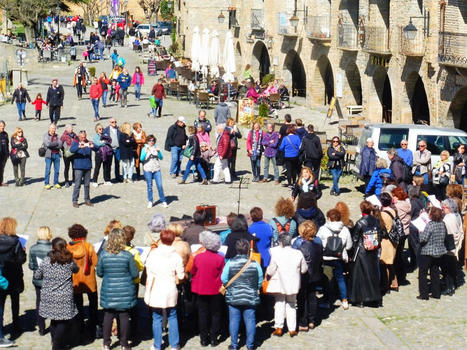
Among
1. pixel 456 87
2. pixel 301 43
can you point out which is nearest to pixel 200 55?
pixel 301 43

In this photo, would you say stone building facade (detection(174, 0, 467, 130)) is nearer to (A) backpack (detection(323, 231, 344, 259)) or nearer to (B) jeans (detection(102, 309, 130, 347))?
(A) backpack (detection(323, 231, 344, 259))

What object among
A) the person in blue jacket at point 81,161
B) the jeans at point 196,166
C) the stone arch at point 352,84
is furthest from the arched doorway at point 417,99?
the person in blue jacket at point 81,161

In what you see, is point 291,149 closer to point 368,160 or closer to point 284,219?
point 368,160

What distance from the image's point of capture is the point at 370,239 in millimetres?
13977

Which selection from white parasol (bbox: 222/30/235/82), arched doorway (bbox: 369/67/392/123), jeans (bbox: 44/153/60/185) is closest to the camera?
jeans (bbox: 44/153/60/185)

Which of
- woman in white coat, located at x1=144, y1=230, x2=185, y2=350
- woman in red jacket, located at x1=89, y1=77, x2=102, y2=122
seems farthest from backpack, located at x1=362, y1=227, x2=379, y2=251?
woman in red jacket, located at x1=89, y1=77, x2=102, y2=122

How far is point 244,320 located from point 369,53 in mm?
23040

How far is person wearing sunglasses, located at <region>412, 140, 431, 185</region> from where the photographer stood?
69.8ft

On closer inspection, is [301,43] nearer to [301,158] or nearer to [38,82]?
[38,82]

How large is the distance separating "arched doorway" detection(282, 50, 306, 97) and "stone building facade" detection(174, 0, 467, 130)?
0.05 m

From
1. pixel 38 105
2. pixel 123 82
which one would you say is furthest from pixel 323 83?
pixel 38 105

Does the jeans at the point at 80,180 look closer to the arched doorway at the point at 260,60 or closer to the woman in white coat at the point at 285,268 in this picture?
the woman in white coat at the point at 285,268

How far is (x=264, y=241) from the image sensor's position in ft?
44.2

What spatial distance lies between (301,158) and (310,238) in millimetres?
9557
